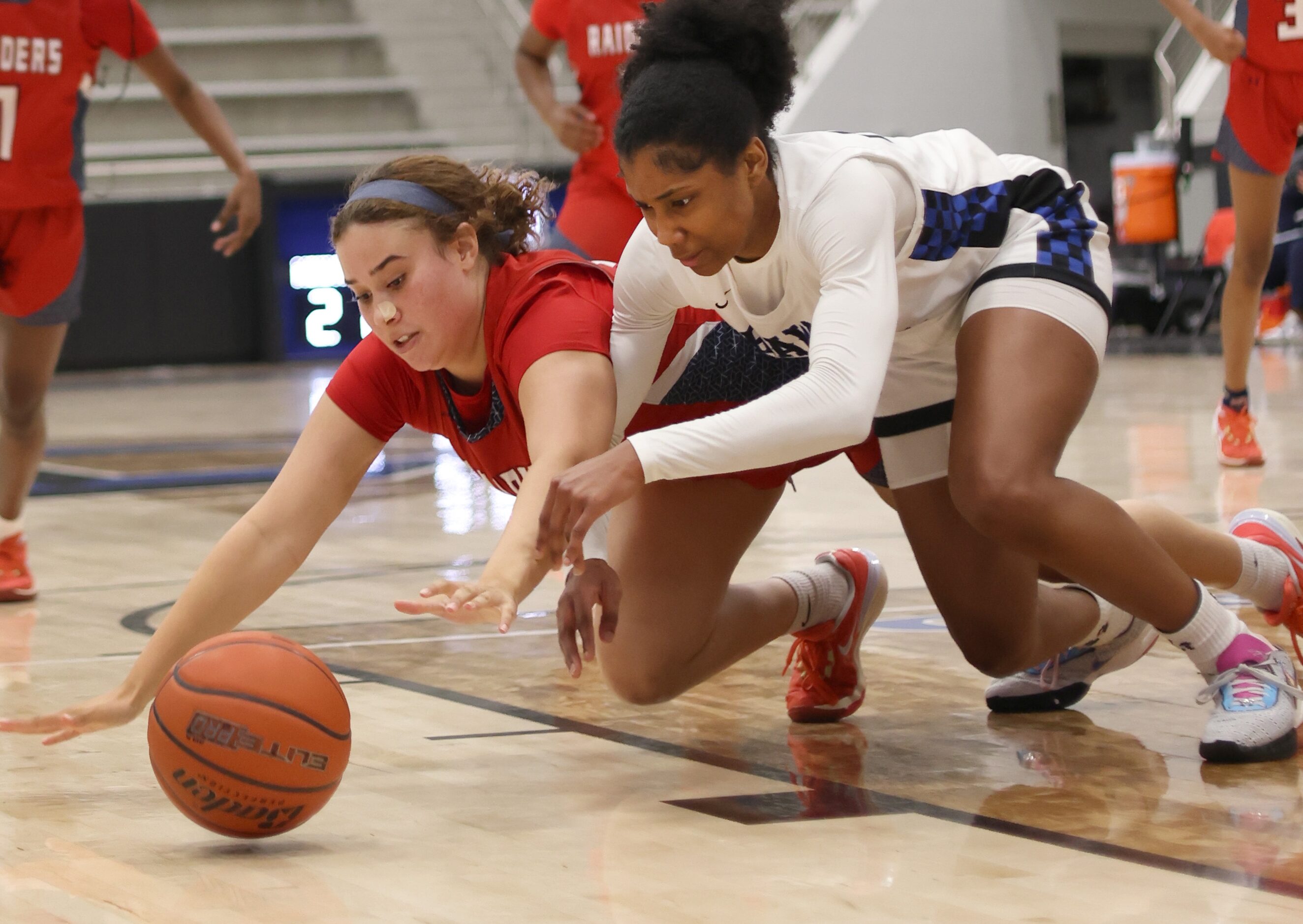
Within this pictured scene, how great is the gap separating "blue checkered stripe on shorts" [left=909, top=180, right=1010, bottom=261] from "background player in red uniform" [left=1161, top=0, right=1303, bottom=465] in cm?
269

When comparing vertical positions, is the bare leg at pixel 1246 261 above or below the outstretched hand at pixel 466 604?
below

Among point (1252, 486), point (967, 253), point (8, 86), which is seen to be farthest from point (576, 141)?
point (967, 253)

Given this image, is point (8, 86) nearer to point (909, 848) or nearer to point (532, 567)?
point (532, 567)

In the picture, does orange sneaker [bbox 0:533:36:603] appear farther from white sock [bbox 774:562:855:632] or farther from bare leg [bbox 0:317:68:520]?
white sock [bbox 774:562:855:632]

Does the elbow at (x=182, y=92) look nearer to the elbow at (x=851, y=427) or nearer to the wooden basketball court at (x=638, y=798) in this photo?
the wooden basketball court at (x=638, y=798)

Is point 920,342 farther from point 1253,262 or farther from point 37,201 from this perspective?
point 1253,262

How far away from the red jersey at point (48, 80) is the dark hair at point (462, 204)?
7.27ft

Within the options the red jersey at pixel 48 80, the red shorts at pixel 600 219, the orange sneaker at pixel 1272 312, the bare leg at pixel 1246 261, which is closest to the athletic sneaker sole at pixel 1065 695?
the red shorts at pixel 600 219

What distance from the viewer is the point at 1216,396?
869 cm

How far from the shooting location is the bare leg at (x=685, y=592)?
9.45ft

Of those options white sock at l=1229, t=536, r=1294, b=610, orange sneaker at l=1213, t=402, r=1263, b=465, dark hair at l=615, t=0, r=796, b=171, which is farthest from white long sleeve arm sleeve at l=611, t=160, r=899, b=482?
orange sneaker at l=1213, t=402, r=1263, b=465

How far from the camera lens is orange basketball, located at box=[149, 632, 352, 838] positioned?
2254 mm

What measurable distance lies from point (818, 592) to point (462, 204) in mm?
951

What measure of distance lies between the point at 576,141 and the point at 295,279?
32.5 feet
